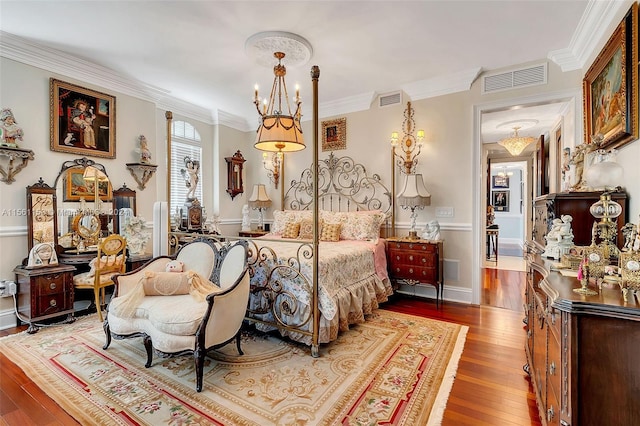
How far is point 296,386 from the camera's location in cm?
229

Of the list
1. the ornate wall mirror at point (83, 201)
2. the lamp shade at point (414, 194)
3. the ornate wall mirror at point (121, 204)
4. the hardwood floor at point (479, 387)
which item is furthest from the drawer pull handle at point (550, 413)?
the ornate wall mirror at point (121, 204)

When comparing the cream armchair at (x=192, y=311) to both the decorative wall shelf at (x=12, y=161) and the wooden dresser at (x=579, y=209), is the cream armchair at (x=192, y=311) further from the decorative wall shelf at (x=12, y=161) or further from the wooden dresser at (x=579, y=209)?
the wooden dresser at (x=579, y=209)

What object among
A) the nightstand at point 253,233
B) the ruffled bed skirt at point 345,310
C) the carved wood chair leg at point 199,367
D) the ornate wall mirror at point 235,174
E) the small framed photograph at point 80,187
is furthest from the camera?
the ornate wall mirror at point 235,174

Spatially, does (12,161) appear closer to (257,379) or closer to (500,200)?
(257,379)

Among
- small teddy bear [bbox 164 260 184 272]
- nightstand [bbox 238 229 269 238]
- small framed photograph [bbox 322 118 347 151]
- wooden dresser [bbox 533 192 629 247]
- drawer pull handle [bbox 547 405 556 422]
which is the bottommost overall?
drawer pull handle [bbox 547 405 556 422]

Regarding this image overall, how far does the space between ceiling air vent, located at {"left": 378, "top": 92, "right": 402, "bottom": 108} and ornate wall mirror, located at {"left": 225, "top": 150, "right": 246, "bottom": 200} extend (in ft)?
9.79

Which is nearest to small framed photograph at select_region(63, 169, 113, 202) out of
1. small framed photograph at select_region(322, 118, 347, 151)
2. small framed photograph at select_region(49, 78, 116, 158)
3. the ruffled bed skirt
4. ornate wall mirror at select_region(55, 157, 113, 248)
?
ornate wall mirror at select_region(55, 157, 113, 248)

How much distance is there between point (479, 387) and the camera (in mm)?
2314

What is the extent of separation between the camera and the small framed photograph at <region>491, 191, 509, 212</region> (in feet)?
36.3

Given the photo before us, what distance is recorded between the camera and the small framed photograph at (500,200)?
11.1 meters

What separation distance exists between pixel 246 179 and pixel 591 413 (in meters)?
6.15

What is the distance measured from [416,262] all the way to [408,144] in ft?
5.99

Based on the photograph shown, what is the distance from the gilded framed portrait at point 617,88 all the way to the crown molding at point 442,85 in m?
1.41

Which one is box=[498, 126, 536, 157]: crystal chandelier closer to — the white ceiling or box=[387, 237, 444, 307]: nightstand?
the white ceiling
